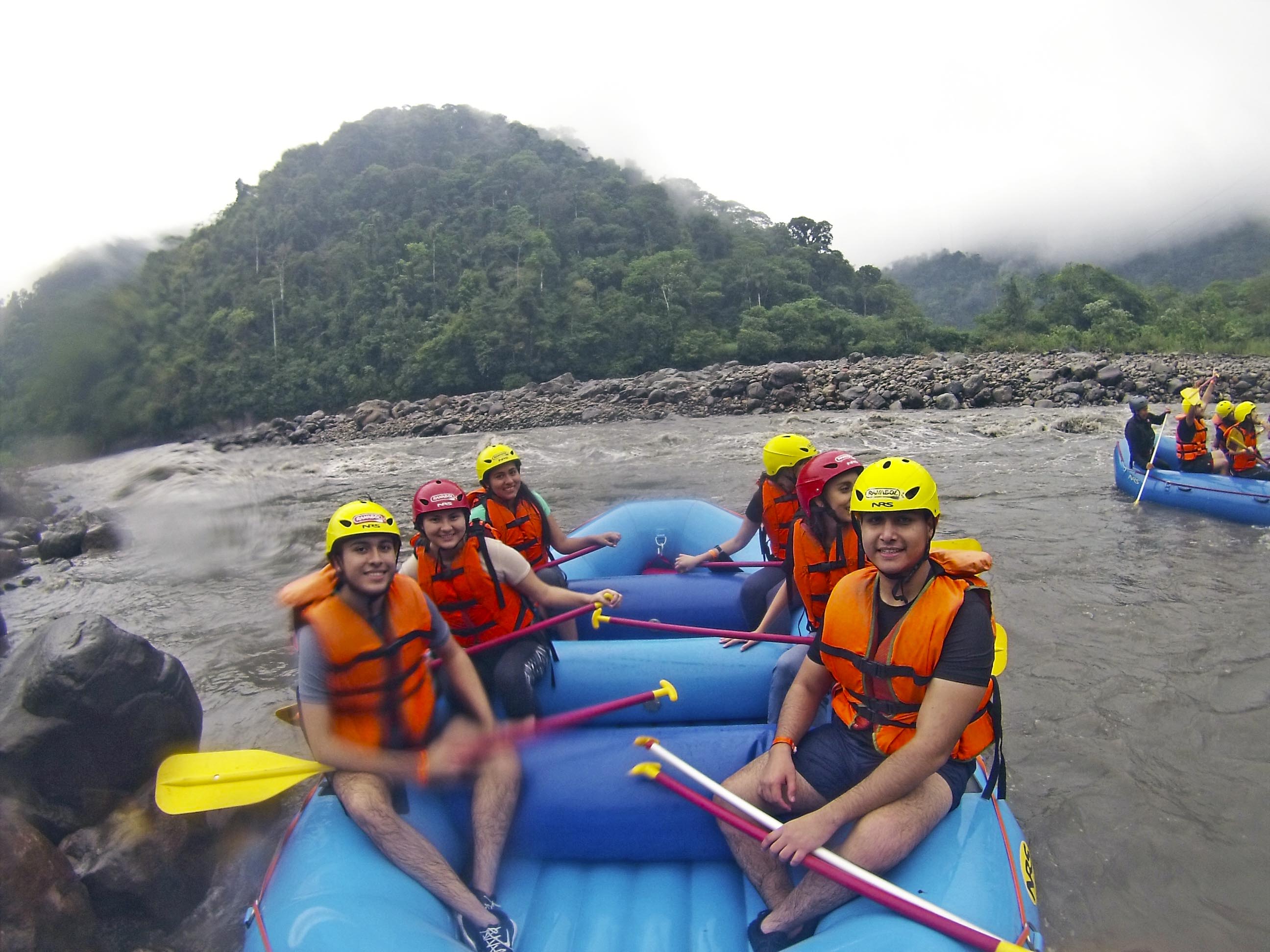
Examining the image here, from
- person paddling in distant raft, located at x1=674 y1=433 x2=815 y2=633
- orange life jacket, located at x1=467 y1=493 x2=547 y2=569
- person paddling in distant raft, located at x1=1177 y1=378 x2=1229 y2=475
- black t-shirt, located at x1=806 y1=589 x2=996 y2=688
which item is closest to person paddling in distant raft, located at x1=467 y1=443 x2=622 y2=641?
orange life jacket, located at x1=467 y1=493 x2=547 y2=569

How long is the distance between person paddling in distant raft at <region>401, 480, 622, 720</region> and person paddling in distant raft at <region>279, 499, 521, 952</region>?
0.40 m

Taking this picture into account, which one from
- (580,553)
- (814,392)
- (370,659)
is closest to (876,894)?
(370,659)

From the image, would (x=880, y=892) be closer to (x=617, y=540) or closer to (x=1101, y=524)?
(x=617, y=540)

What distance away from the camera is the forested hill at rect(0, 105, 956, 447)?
32.8m

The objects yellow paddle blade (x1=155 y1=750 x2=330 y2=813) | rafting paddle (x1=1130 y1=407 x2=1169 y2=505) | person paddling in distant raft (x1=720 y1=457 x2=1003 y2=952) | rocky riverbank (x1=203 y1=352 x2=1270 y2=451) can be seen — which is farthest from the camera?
rocky riverbank (x1=203 y1=352 x2=1270 y2=451)

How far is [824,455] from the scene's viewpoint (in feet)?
9.14

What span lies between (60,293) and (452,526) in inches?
341

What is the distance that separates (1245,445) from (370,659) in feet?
25.6

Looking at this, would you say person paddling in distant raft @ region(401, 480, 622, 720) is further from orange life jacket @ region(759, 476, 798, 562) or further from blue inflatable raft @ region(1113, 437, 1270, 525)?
blue inflatable raft @ region(1113, 437, 1270, 525)

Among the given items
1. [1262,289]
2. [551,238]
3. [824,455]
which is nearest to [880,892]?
[824,455]

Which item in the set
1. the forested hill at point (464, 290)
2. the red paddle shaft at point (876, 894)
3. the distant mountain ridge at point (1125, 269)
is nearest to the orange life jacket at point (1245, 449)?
the red paddle shaft at point (876, 894)

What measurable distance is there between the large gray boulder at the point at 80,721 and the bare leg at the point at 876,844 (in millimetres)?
2326

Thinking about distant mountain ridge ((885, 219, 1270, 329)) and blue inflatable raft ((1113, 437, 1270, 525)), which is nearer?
blue inflatable raft ((1113, 437, 1270, 525))

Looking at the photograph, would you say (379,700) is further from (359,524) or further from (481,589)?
(481,589)
